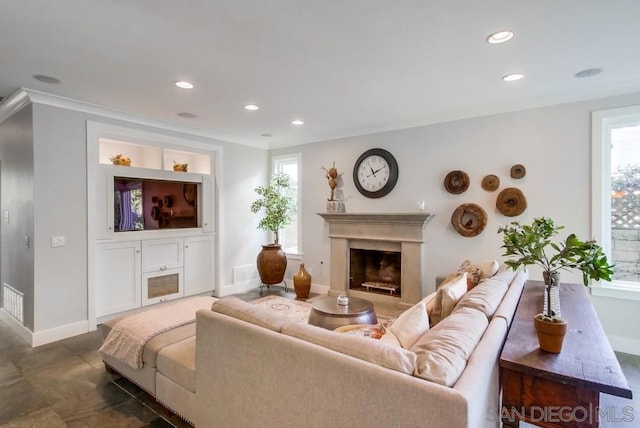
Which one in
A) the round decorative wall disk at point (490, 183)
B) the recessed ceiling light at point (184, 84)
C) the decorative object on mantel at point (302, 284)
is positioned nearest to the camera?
the recessed ceiling light at point (184, 84)

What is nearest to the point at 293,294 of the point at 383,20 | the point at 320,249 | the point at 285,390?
the point at 320,249

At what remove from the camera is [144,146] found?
434cm

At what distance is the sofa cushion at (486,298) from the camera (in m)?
1.83

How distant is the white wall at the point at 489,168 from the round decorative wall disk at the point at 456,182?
0.22ft

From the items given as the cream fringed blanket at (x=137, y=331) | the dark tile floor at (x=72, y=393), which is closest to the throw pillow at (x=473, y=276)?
the dark tile floor at (x=72, y=393)

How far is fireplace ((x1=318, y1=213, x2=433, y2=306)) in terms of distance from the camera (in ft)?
14.0

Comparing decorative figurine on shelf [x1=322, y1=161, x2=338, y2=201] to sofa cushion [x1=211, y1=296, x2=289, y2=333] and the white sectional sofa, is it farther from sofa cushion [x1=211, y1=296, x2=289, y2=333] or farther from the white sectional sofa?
sofa cushion [x1=211, y1=296, x2=289, y2=333]

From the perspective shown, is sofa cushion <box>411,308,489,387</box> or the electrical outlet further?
the electrical outlet

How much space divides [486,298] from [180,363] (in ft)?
6.52

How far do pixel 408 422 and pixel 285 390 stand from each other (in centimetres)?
59

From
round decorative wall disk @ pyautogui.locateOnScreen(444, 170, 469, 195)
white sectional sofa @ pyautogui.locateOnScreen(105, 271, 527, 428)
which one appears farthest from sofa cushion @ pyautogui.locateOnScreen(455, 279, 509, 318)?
round decorative wall disk @ pyautogui.locateOnScreen(444, 170, 469, 195)

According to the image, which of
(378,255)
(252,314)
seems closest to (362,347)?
(252,314)

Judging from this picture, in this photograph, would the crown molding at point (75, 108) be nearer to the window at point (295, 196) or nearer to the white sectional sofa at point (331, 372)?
the window at point (295, 196)

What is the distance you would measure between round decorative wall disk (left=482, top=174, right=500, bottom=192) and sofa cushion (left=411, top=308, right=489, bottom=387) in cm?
252
